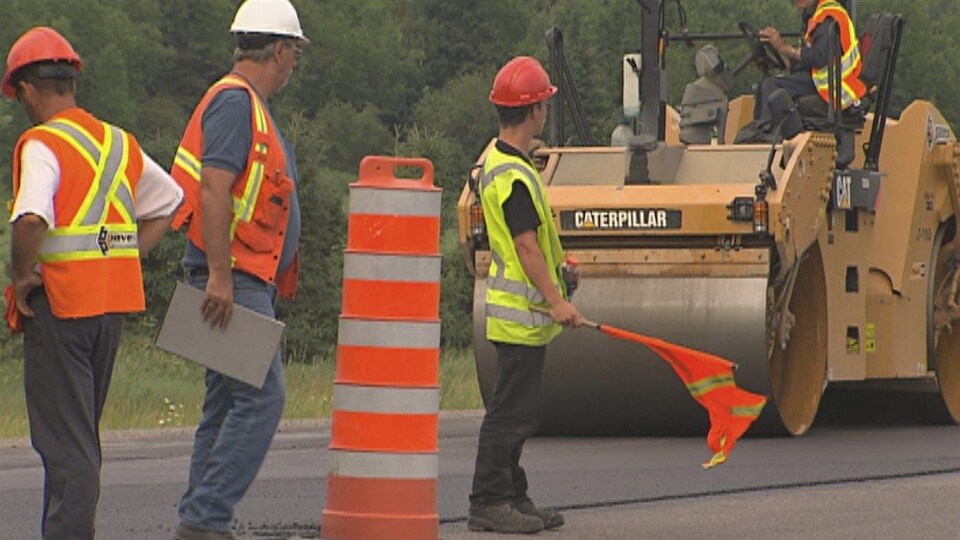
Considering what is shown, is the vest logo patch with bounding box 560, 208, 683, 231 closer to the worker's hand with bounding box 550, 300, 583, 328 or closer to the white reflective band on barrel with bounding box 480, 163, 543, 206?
the white reflective band on barrel with bounding box 480, 163, 543, 206

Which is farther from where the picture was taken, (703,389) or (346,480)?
(703,389)

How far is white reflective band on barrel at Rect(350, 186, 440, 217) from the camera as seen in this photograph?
27.5 ft

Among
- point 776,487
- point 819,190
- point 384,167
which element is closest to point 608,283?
point 819,190

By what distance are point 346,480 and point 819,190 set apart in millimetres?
5972

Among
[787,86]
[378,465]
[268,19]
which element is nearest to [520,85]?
[268,19]

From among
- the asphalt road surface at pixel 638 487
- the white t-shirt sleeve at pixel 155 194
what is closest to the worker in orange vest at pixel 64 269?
the white t-shirt sleeve at pixel 155 194

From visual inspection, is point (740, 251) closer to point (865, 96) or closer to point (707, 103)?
point (707, 103)

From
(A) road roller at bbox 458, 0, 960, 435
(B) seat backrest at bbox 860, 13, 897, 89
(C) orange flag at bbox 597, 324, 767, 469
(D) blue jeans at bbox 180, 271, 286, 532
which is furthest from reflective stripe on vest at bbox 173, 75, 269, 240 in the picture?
(B) seat backrest at bbox 860, 13, 897, 89

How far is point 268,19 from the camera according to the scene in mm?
7789

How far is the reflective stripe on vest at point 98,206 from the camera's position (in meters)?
7.07

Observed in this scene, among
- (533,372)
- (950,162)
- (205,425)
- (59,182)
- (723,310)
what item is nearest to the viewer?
(59,182)

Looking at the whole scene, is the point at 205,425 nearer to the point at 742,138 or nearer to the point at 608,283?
the point at 608,283

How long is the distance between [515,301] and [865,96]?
6.15m

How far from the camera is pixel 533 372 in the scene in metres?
9.11
